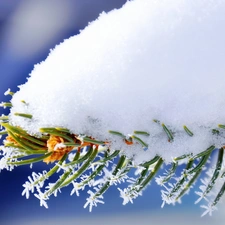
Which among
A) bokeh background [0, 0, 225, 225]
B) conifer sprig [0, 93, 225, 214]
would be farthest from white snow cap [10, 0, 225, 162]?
bokeh background [0, 0, 225, 225]

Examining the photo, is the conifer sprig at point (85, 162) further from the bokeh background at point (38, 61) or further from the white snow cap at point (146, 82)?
the bokeh background at point (38, 61)

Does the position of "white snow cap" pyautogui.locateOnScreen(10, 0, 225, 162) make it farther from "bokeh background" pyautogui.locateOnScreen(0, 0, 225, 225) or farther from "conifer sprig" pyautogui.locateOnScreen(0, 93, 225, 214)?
"bokeh background" pyautogui.locateOnScreen(0, 0, 225, 225)

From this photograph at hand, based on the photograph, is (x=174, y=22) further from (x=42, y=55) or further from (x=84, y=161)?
(x=42, y=55)

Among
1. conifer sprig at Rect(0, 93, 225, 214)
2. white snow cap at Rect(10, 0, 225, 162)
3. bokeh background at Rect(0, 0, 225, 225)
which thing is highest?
bokeh background at Rect(0, 0, 225, 225)

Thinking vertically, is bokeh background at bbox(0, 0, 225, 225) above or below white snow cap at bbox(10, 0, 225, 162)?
above

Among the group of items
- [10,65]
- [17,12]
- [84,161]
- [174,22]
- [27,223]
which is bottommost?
[84,161]

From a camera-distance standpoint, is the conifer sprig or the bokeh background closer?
the conifer sprig

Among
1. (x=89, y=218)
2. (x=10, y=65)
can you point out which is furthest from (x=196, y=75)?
(x=89, y=218)

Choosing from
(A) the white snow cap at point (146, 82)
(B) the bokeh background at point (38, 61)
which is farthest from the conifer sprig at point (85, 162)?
(B) the bokeh background at point (38, 61)
